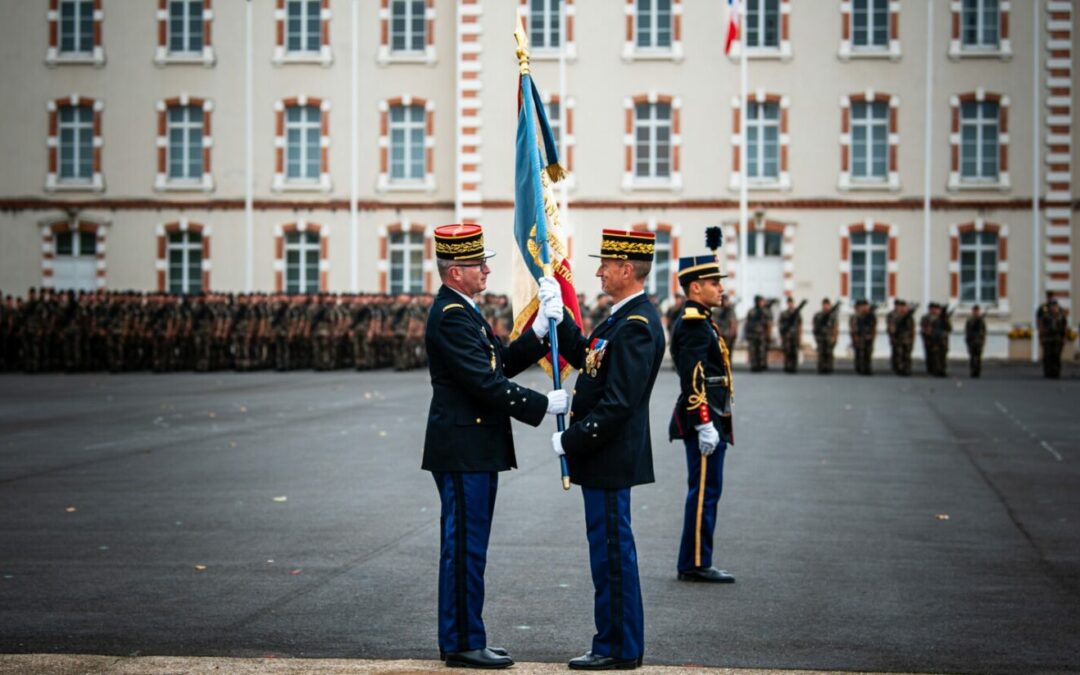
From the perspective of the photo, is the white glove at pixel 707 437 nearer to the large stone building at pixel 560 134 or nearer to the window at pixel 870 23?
the large stone building at pixel 560 134

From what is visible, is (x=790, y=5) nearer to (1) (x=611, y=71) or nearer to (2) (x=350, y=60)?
(1) (x=611, y=71)

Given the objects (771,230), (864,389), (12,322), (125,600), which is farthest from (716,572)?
(771,230)

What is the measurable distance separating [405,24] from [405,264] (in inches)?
266

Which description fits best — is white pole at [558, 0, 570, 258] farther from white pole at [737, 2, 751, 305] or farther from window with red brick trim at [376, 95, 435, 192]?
white pole at [737, 2, 751, 305]

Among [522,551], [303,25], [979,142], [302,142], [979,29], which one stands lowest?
[522,551]

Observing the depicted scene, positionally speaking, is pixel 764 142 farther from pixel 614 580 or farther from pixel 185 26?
pixel 614 580

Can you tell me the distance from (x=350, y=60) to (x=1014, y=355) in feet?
65.4

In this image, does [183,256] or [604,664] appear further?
[183,256]

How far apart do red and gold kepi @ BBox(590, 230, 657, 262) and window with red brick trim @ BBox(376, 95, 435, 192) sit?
37.6 m

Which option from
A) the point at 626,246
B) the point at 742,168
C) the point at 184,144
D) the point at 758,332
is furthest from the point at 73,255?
the point at 626,246

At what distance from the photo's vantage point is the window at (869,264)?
43781mm

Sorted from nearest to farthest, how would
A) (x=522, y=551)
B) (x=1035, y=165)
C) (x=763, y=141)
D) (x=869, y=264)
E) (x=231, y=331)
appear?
(x=522, y=551) < (x=231, y=331) < (x=1035, y=165) < (x=869, y=264) < (x=763, y=141)

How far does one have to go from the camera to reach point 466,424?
7.85 metres

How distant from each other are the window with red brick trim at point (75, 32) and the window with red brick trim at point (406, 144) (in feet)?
27.4
